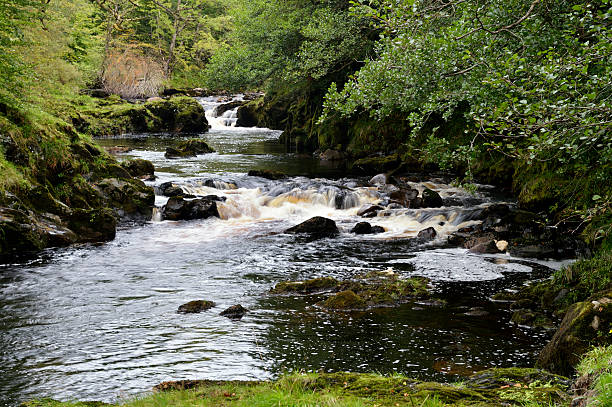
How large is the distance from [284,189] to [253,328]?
1205 centimetres

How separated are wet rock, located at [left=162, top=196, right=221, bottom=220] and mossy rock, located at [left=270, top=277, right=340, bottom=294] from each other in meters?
7.74

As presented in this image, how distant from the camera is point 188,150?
3008 cm

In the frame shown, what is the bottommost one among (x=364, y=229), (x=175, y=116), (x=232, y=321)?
(x=232, y=321)

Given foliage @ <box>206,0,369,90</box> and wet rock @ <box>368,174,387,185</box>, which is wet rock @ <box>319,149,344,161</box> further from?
wet rock @ <box>368,174,387,185</box>

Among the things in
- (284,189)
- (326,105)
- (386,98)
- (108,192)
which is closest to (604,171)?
(386,98)

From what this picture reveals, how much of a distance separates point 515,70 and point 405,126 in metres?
17.9

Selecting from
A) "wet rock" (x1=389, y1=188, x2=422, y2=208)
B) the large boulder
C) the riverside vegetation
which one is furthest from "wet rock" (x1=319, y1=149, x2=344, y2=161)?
the large boulder

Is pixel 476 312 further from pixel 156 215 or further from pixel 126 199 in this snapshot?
pixel 126 199

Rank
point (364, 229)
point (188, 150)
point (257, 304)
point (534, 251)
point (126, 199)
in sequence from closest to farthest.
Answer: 1. point (257, 304)
2. point (534, 251)
3. point (364, 229)
4. point (126, 199)
5. point (188, 150)

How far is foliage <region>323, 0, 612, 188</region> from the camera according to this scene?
598 cm

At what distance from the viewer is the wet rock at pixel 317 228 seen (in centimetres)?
1522

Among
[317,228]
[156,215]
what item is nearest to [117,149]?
[156,215]

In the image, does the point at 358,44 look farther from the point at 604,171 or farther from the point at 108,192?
the point at 604,171

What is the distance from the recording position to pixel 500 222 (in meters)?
14.2
